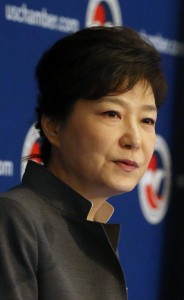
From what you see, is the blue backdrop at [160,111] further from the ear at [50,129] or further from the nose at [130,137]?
the nose at [130,137]

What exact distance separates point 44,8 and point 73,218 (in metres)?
1.03

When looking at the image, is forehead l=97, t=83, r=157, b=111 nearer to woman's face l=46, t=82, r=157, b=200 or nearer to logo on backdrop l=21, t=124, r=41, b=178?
woman's face l=46, t=82, r=157, b=200

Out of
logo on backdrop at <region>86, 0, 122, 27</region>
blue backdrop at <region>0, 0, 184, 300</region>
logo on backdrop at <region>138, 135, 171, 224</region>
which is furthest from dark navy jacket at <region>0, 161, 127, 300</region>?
logo on backdrop at <region>138, 135, 171, 224</region>

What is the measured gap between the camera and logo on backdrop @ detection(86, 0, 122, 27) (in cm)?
257

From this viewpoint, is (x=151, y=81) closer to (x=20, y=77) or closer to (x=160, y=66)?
(x=160, y=66)

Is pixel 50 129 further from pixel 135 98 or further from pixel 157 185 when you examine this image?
pixel 157 185

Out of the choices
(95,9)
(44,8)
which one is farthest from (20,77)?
(95,9)

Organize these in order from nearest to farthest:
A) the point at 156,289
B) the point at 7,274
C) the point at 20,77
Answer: the point at 7,274 → the point at 20,77 → the point at 156,289

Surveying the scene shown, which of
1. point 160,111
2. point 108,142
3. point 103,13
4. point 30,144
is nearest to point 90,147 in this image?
point 108,142

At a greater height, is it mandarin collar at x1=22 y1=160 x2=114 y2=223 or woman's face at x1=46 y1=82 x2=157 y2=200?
woman's face at x1=46 y1=82 x2=157 y2=200

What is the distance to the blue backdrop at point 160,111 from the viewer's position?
233 centimetres

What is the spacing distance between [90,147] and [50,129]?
97mm

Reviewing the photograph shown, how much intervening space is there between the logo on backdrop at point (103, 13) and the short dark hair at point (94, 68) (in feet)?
3.31

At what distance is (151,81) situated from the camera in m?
1.55
